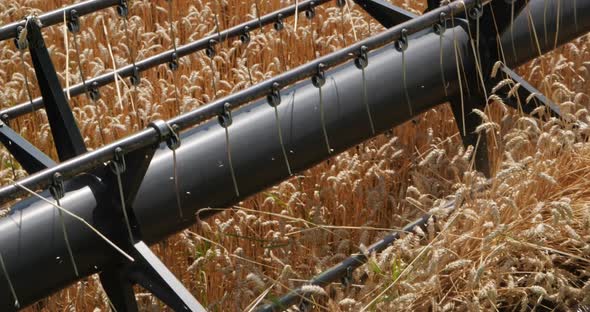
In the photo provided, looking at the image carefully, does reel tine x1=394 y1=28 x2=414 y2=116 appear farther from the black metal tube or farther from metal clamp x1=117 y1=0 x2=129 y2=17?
metal clamp x1=117 y1=0 x2=129 y2=17

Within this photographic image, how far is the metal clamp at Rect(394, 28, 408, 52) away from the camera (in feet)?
7.37

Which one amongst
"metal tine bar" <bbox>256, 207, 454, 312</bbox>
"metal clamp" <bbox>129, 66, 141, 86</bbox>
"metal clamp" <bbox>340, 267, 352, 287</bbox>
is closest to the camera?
"metal tine bar" <bbox>256, 207, 454, 312</bbox>

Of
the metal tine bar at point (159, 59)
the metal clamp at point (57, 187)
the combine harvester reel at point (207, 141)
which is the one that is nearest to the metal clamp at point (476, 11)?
the combine harvester reel at point (207, 141)

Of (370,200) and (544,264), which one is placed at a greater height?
(370,200)

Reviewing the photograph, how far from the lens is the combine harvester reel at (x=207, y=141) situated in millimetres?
1804

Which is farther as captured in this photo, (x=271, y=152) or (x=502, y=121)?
(x=502, y=121)

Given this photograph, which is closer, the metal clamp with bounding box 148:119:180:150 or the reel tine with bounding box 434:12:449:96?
the metal clamp with bounding box 148:119:180:150

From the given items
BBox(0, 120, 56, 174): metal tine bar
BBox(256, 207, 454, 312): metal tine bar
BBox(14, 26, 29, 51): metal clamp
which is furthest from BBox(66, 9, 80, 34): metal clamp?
BBox(256, 207, 454, 312): metal tine bar

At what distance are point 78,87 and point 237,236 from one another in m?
0.52

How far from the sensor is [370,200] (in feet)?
8.32

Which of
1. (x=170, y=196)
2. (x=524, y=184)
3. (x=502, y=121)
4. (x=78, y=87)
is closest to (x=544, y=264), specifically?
(x=524, y=184)

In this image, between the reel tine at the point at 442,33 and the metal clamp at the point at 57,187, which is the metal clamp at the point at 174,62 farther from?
the metal clamp at the point at 57,187

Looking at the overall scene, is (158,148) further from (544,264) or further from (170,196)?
(544,264)

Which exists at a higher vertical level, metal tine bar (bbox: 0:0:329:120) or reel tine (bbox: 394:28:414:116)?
metal tine bar (bbox: 0:0:329:120)
